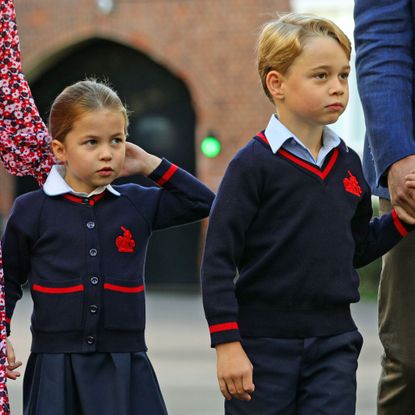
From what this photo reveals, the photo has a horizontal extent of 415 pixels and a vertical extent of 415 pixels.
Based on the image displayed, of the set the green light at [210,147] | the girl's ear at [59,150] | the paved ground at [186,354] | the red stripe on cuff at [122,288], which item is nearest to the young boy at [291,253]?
the red stripe on cuff at [122,288]

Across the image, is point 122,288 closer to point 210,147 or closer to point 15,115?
point 15,115

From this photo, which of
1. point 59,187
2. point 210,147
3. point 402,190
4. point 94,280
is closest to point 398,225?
point 402,190

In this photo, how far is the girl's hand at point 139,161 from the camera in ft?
12.9

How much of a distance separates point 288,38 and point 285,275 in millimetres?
682

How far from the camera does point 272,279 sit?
3.49m

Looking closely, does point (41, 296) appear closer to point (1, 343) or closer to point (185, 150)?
point (1, 343)

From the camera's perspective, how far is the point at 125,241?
12.3ft

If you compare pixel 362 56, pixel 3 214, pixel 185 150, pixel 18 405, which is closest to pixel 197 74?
pixel 185 150

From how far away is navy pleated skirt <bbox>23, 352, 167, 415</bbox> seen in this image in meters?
3.61

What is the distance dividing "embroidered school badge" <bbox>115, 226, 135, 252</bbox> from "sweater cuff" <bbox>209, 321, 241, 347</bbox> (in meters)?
0.48

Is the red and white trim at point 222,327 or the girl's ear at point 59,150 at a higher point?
the girl's ear at point 59,150

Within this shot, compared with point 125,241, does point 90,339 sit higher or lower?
lower

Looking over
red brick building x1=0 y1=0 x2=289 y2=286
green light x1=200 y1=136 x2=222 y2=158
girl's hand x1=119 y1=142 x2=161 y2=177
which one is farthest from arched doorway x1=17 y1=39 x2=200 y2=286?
girl's hand x1=119 y1=142 x2=161 y2=177

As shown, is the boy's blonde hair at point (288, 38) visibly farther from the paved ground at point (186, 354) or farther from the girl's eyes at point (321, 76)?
the paved ground at point (186, 354)
